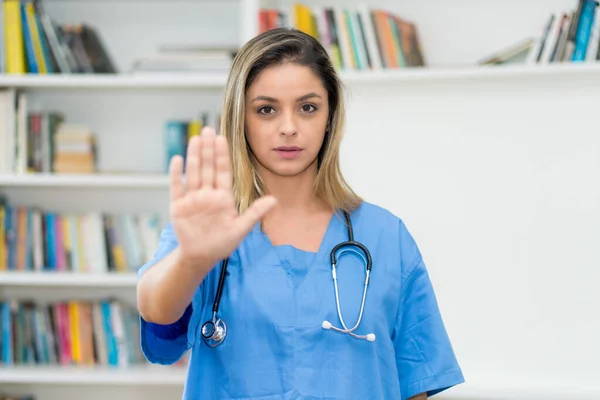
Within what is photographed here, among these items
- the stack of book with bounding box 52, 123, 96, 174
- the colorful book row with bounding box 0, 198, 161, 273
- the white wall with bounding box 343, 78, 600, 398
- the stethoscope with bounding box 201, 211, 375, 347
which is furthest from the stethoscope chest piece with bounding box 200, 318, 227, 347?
the stack of book with bounding box 52, 123, 96, 174

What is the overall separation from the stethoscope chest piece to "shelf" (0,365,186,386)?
4.80 ft

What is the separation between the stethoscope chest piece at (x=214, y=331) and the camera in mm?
1175

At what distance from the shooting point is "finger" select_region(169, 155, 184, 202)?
3.17 ft

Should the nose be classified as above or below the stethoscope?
above

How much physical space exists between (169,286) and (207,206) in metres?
0.15

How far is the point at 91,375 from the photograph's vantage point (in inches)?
101

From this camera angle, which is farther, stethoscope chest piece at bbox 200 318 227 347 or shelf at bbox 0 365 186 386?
shelf at bbox 0 365 186 386

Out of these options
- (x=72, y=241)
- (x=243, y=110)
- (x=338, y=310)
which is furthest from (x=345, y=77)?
(x=338, y=310)

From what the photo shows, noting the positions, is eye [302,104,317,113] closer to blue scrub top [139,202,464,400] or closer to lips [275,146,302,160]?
lips [275,146,302,160]

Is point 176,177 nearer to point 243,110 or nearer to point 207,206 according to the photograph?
point 207,206

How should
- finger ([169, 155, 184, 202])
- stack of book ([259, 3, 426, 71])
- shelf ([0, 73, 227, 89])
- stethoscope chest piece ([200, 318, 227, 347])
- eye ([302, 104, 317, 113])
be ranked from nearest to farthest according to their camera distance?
finger ([169, 155, 184, 202]), stethoscope chest piece ([200, 318, 227, 347]), eye ([302, 104, 317, 113]), stack of book ([259, 3, 426, 71]), shelf ([0, 73, 227, 89])

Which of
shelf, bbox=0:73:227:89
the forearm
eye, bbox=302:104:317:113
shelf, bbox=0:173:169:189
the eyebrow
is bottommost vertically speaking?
the forearm

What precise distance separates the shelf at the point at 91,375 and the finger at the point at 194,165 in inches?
68.3

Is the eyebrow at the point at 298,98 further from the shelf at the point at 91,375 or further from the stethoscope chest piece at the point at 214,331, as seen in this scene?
the shelf at the point at 91,375
